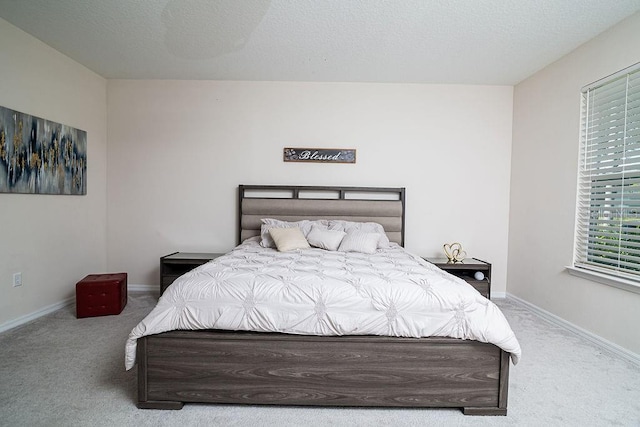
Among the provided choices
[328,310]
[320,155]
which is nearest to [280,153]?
[320,155]

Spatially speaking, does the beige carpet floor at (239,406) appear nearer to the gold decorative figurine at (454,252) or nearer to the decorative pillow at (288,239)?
the gold decorative figurine at (454,252)

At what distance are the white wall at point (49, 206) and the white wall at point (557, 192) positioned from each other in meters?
5.14

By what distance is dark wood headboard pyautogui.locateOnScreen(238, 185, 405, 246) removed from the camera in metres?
3.78

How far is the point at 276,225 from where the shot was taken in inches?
138

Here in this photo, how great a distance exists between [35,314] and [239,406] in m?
2.62

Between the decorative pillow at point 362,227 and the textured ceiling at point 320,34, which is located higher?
the textured ceiling at point 320,34

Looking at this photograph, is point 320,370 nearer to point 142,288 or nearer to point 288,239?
point 288,239

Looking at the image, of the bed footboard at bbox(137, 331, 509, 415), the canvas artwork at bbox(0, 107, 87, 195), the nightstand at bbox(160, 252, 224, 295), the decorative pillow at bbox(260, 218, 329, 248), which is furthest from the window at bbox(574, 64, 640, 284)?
the canvas artwork at bbox(0, 107, 87, 195)

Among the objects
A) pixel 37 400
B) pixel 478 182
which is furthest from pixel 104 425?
pixel 478 182

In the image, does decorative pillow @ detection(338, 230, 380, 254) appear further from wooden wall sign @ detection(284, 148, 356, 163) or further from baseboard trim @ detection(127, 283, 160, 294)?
baseboard trim @ detection(127, 283, 160, 294)

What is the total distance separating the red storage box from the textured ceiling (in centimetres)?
235

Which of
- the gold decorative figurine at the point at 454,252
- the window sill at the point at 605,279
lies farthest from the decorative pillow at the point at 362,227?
the window sill at the point at 605,279

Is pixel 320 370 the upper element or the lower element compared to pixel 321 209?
lower

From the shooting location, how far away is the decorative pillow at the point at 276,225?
328 cm
